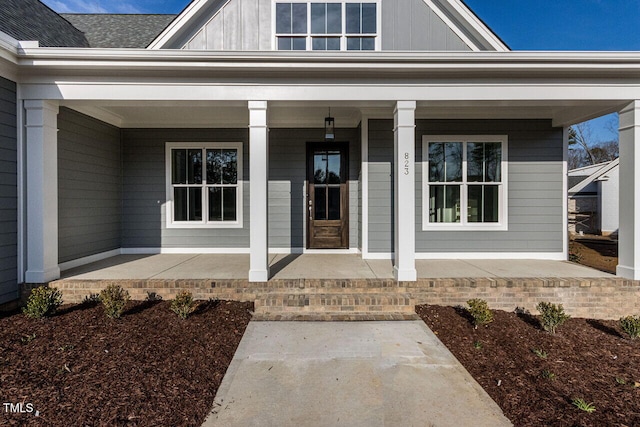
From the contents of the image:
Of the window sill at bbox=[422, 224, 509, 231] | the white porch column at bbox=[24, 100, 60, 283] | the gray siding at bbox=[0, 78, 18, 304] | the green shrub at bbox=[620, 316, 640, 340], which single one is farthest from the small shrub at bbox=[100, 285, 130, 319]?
the green shrub at bbox=[620, 316, 640, 340]

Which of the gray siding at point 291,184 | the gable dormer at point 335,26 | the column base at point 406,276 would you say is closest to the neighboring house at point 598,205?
the gable dormer at point 335,26

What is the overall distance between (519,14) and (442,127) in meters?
12.0

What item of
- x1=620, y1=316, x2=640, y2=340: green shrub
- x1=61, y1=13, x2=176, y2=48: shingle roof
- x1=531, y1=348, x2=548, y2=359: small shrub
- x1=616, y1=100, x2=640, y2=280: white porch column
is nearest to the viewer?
x1=531, y1=348, x2=548, y2=359: small shrub

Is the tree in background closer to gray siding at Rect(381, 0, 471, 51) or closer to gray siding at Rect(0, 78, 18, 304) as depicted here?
gray siding at Rect(381, 0, 471, 51)

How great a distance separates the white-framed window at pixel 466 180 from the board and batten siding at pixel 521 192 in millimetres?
128

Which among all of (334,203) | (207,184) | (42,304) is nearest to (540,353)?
(334,203)

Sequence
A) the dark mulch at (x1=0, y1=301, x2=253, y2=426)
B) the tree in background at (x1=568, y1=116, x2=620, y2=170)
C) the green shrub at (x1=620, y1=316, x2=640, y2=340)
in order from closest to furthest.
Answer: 1. the dark mulch at (x1=0, y1=301, x2=253, y2=426)
2. the green shrub at (x1=620, y1=316, x2=640, y2=340)
3. the tree in background at (x1=568, y1=116, x2=620, y2=170)

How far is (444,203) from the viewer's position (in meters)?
5.93

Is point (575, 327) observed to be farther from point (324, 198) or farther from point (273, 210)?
point (273, 210)

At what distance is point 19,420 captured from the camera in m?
2.13

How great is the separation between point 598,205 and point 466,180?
13690 mm

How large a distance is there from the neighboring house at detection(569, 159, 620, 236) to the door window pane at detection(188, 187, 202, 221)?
1547 cm

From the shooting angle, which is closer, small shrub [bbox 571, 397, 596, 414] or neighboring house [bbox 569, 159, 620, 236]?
small shrub [bbox 571, 397, 596, 414]

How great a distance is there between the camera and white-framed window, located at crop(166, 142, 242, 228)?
642 cm
